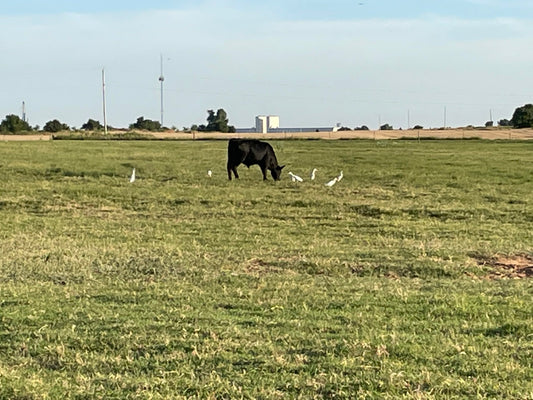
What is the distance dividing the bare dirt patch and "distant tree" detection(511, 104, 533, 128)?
96942mm

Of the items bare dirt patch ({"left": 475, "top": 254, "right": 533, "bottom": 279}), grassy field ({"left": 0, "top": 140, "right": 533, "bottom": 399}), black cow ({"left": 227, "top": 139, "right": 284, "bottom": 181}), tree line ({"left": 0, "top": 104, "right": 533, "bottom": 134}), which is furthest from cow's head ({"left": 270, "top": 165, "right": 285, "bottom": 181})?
tree line ({"left": 0, "top": 104, "right": 533, "bottom": 134})

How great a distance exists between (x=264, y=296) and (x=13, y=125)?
9826cm

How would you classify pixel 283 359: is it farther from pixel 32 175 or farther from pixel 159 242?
pixel 32 175

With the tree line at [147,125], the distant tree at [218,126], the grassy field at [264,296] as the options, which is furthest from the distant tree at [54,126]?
the grassy field at [264,296]

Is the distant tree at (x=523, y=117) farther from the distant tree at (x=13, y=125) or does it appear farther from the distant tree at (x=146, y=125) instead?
the distant tree at (x=13, y=125)

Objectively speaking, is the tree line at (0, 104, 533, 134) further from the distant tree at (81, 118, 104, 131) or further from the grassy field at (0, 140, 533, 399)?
the grassy field at (0, 140, 533, 399)

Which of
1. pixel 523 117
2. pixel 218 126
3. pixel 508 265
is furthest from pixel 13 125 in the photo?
pixel 508 265

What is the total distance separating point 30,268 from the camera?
9562 millimetres

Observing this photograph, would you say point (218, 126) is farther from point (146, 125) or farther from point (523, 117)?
point (523, 117)

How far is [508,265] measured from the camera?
1017cm

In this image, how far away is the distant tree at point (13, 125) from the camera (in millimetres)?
97188

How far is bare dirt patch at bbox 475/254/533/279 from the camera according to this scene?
31.4ft

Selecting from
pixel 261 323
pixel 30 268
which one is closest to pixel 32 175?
pixel 30 268

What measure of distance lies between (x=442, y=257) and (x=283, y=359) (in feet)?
19.6
